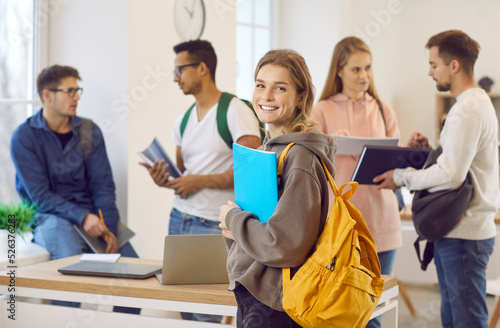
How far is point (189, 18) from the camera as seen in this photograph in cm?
399

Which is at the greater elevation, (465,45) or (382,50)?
(382,50)

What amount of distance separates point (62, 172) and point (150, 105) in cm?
79

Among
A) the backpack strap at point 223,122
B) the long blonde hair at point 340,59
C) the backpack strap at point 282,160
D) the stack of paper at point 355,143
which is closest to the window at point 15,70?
the backpack strap at point 223,122

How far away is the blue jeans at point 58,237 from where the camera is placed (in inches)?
117

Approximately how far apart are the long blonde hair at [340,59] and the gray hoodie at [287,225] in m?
1.25

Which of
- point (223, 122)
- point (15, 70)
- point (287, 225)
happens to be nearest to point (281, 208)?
point (287, 225)

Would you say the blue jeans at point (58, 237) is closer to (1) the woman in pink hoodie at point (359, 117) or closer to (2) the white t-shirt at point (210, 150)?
(2) the white t-shirt at point (210, 150)

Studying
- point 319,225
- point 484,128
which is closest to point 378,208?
point 484,128

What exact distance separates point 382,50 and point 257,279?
578 cm

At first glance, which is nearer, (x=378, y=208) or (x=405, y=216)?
(x=378, y=208)

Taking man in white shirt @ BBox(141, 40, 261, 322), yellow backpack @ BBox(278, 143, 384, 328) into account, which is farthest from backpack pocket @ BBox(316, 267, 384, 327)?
man in white shirt @ BBox(141, 40, 261, 322)

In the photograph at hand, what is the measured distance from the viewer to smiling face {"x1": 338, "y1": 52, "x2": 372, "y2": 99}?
8.51 ft

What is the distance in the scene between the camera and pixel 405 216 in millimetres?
3914

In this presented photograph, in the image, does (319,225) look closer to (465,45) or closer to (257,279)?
(257,279)
